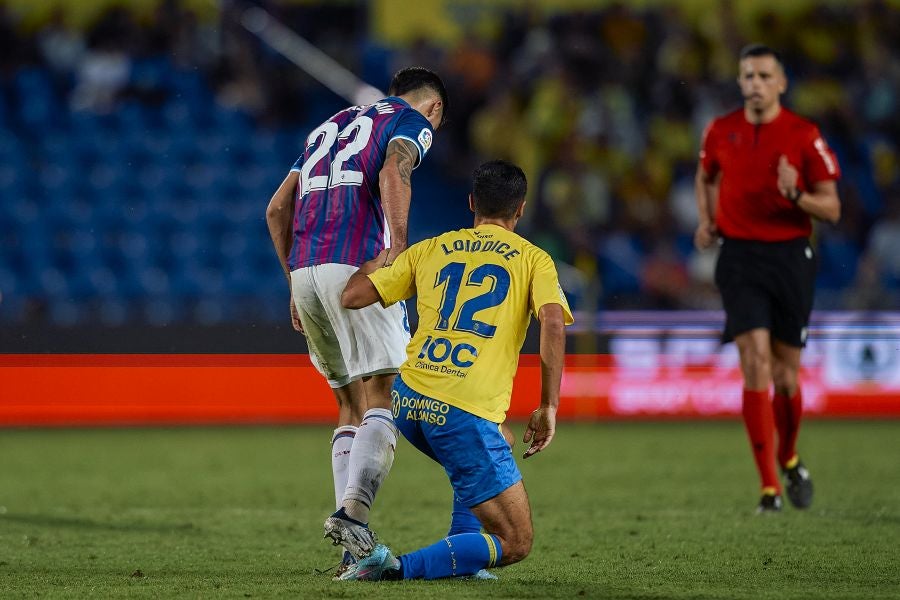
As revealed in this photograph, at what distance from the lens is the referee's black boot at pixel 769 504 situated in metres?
6.66

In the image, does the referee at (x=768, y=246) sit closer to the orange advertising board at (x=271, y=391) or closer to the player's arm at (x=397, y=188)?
the player's arm at (x=397, y=188)

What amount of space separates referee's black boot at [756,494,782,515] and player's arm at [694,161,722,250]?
1.38 metres

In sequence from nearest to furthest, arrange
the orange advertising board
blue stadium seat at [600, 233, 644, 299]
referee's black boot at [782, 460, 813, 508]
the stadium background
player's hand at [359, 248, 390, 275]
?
player's hand at [359, 248, 390, 275] < referee's black boot at [782, 460, 813, 508] < the orange advertising board < the stadium background < blue stadium seat at [600, 233, 644, 299]

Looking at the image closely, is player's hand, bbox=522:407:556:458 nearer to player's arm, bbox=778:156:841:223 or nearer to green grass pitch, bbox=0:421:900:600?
green grass pitch, bbox=0:421:900:600

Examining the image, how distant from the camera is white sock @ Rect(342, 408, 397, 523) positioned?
472cm

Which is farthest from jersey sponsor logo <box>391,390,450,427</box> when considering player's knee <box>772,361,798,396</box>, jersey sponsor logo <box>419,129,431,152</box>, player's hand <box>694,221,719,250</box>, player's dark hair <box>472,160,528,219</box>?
player's knee <box>772,361,798,396</box>

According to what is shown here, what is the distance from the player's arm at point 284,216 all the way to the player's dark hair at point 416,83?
532 millimetres

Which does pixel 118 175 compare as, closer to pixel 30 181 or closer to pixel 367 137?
pixel 30 181

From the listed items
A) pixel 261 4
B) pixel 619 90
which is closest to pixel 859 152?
pixel 619 90

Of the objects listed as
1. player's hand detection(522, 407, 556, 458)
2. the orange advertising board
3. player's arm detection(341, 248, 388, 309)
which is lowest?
the orange advertising board

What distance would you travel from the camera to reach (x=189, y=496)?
7613mm

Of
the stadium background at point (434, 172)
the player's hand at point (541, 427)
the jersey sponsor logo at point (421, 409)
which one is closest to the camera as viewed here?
→ the player's hand at point (541, 427)

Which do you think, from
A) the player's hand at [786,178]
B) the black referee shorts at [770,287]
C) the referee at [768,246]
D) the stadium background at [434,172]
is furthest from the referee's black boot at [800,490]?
the stadium background at [434,172]

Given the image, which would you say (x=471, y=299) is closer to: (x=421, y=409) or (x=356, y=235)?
(x=421, y=409)
